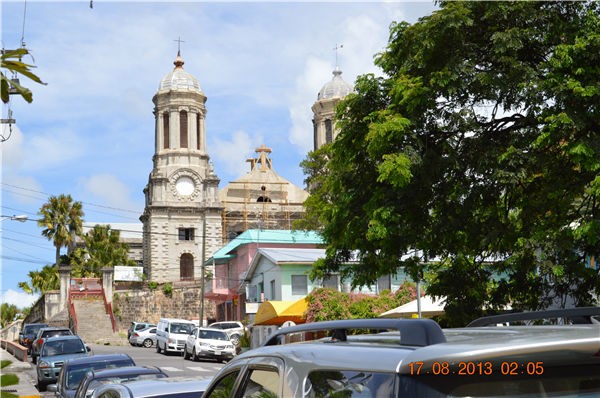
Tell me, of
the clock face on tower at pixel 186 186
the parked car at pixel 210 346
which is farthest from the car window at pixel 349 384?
the clock face on tower at pixel 186 186

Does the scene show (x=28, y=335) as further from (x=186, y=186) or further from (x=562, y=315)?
(x=562, y=315)

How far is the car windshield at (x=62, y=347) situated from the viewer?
94.7 ft

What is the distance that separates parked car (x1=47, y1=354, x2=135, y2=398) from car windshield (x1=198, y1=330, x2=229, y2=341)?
74.3 feet

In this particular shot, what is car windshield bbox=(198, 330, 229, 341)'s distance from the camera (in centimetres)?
3997

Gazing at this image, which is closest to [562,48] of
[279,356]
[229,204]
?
[279,356]

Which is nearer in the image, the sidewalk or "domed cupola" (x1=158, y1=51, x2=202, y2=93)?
the sidewalk

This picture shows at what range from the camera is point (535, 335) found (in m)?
3.04

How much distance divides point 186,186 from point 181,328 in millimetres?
44642

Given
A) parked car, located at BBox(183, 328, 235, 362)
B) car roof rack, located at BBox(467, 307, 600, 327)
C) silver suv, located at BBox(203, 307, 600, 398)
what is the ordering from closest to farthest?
silver suv, located at BBox(203, 307, 600, 398) < car roof rack, located at BBox(467, 307, 600, 327) < parked car, located at BBox(183, 328, 235, 362)

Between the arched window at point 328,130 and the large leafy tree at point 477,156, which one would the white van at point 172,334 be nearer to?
the large leafy tree at point 477,156

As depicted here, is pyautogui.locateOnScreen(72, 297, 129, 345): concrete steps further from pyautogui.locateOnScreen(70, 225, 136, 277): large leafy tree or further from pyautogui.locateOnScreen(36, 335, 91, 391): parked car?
pyautogui.locateOnScreen(36, 335, 91, 391): parked car

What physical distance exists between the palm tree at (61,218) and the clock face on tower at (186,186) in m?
13.5

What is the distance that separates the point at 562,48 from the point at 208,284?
59.0 metres

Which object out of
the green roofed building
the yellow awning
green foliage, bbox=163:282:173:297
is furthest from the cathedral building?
the yellow awning
